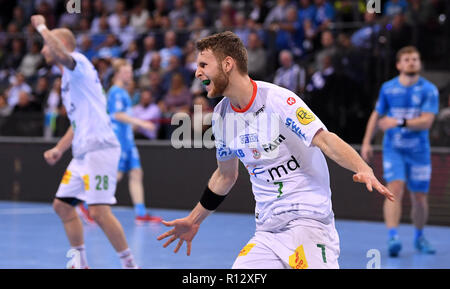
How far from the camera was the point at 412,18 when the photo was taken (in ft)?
40.9

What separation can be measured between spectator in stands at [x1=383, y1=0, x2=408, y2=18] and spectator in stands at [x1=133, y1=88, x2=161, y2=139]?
438 cm

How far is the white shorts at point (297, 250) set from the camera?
14.1ft

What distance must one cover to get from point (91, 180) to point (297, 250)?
3158 mm

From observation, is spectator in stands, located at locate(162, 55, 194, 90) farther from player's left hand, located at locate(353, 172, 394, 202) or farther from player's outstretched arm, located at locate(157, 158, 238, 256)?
player's left hand, located at locate(353, 172, 394, 202)

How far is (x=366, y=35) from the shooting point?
40.6 feet

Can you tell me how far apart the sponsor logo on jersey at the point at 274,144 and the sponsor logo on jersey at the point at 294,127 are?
14 centimetres

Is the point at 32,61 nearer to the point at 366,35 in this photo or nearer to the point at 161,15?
the point at 161,15

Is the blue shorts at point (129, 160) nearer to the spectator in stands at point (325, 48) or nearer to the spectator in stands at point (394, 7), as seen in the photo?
the spectator in stands at point (325, 48)

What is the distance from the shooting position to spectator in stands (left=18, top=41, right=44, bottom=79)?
16672 millimetres

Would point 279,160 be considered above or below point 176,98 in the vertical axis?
above

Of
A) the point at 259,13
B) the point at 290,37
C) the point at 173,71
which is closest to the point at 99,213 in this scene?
the point at 290,37

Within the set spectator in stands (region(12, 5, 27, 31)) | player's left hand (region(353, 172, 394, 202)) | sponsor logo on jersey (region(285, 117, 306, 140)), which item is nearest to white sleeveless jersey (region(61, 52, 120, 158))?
sponsor logo on jersey (region(285, 117, 306, 140))

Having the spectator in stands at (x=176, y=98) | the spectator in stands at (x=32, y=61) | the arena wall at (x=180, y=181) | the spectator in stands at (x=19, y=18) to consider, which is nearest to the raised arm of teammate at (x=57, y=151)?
the arena wall at (x=180, y=181)

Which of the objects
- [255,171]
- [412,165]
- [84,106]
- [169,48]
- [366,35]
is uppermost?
[366,35]
